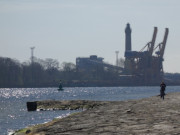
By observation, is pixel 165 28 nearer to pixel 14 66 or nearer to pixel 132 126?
pixel 14 66

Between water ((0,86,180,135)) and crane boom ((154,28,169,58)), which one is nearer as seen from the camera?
water ((0,86,180,135))

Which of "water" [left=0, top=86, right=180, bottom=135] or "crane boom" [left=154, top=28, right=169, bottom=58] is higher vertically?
"crane boom" [left=154, top=28, right=169, bottom=58]

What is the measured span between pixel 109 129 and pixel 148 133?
1535mm

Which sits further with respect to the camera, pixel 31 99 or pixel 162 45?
pixel 162 45

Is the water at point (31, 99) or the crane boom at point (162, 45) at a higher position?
the crane boom at point (162, 45)

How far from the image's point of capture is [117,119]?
53.7 feet

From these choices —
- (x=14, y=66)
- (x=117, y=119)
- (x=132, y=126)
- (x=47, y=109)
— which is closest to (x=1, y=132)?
(x=117, y=119)

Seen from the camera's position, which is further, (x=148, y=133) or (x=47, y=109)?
(x=47, y=109)

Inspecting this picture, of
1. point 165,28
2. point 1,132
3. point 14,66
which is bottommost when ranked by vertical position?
point 1,132

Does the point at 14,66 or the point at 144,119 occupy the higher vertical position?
the point at 14,66

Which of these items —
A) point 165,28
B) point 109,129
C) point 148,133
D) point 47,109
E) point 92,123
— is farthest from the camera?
point 165,28

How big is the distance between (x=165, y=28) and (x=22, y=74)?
54.2 m

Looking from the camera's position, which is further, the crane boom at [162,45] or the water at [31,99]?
the crane boom at [162,45]

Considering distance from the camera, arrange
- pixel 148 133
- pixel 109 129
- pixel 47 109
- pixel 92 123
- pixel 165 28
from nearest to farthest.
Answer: pixel 148 133, pixel 109 129, pixel 92 123, pixel 47 109, pixel 165 28
